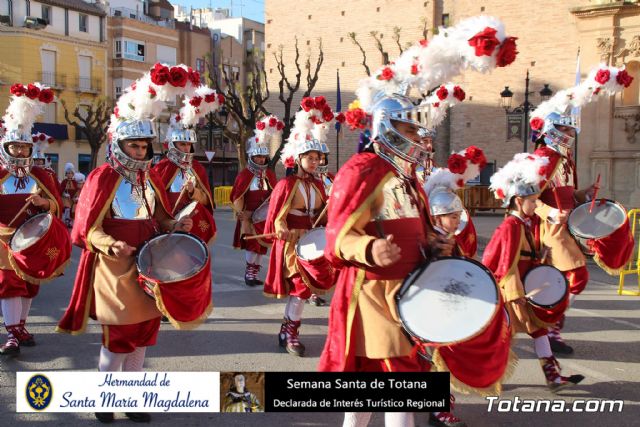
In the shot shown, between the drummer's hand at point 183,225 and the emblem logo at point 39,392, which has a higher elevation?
the drummer's hand at point 183,225

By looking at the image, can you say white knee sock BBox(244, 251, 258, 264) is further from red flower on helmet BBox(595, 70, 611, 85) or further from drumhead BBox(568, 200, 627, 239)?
red flower on helmet BBox(595, 70, 611, 85)

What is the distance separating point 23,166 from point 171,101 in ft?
8.17

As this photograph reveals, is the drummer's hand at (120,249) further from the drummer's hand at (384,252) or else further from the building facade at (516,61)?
the building facade at (516,61)

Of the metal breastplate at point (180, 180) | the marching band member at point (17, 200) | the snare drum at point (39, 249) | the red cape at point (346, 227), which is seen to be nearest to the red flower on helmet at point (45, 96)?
the marching band member at point (17, 200)

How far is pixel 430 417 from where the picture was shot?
16.5 ft

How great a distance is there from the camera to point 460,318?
349cm

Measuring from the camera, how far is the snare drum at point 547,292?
18.6 feet

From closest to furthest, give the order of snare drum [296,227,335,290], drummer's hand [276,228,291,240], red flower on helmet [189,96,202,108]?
1. snare drum [296,227,335,290]
2. drummer's hand [276,228,291,240]
3. red flower on helmet [189,96,202,108]

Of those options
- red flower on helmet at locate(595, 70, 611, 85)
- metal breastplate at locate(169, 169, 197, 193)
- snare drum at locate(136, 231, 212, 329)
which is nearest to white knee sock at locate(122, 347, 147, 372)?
snare drum at locate(136, 231, 212, 329)

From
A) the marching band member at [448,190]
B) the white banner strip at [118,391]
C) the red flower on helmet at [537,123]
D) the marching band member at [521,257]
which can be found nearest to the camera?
the white banner strip at [118,391]

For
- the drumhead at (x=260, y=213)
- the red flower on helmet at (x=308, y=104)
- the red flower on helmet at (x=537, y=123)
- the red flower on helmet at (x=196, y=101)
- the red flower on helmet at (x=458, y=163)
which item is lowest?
the drumhead at (x=260, y=213)

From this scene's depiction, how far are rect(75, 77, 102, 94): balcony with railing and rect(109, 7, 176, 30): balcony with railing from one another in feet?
22.4

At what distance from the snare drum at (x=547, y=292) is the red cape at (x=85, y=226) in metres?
3.42

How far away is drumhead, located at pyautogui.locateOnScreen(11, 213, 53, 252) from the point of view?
6.73m
